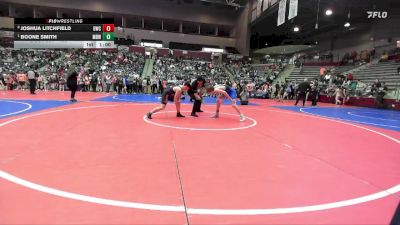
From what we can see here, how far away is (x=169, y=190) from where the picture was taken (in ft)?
9.38

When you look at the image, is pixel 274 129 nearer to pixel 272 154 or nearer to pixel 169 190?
pixel 272 154

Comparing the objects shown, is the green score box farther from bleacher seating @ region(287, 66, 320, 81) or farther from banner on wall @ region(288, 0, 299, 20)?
bleacher seating @ region(287, 66, 320, 81)

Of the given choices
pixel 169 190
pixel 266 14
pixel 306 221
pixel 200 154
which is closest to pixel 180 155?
pixel 200 154

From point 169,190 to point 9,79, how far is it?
2402cm

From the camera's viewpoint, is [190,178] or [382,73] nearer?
[190,178]
